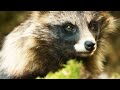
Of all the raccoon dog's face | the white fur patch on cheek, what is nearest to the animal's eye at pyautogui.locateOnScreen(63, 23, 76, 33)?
the raccoon dog's face

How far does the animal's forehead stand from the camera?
13.0 ft

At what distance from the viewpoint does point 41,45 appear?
13.4 ft

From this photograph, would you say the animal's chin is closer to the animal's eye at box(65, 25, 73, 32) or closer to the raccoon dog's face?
the raccoon dog's face

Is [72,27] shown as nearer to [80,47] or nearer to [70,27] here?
[70,27]

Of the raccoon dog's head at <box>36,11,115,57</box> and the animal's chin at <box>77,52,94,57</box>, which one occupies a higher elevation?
the raccoon dog's head at <box>36,11,115,57</box>

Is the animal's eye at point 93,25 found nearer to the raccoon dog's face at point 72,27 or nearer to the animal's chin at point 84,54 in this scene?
the raccoon dog's face at point 72,27

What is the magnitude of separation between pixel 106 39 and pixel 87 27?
0.33 m

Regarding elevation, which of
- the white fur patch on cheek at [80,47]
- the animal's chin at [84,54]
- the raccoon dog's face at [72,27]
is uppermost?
the raccoon dog's face at [72,27]

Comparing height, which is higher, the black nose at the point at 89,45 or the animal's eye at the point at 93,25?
the animal's eye at the point at 93,25

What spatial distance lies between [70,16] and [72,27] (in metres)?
0.07

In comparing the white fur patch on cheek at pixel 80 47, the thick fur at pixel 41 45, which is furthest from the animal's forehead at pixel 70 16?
the white fur patch on cheek at pixel 80 47

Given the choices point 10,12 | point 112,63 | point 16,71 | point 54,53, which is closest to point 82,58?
point 54,53

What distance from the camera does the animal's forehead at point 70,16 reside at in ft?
13.0

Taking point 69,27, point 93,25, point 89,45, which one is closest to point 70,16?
point 69,27
